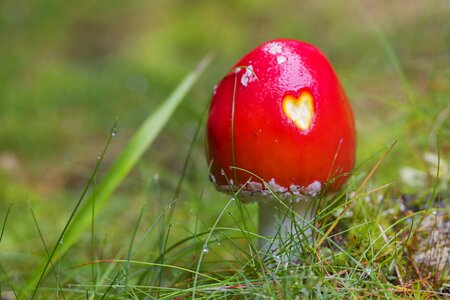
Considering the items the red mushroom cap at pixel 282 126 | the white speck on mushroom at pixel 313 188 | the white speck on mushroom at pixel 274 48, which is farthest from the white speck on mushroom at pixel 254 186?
the white speck on mushroom at pixel 274 48

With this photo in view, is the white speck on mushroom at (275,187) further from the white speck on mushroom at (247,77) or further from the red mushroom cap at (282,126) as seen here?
the white speck on mushroom at (247,77)

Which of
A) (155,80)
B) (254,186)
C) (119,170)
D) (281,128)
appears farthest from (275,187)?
(155,80)

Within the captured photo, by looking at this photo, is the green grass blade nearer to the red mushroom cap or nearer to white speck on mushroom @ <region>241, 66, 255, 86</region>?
the red mushroom cap

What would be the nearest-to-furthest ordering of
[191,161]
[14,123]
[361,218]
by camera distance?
[361,218] < [191,161] < [14,123]

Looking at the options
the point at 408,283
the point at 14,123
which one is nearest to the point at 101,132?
the point at 14,123

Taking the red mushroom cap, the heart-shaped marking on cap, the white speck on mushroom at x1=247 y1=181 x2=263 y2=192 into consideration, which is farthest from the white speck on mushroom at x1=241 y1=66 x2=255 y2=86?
the white speck on mushroom at x1=247 y1=181 x2=263 y2=192

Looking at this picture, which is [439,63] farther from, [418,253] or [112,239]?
[112,239]
